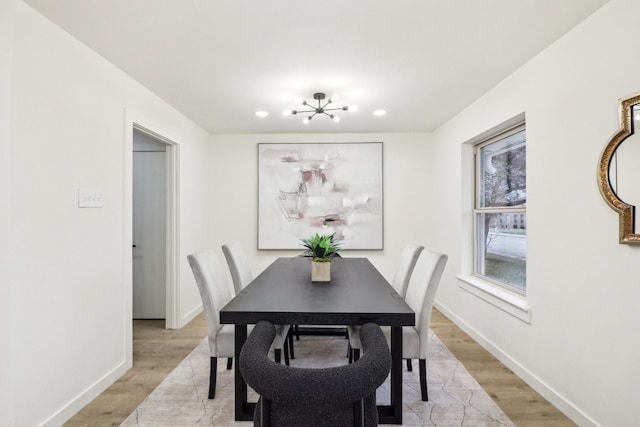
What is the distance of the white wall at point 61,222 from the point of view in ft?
5.62

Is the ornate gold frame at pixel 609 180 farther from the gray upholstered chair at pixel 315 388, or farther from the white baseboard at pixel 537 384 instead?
the gray upholstered chair at pixel 315 388

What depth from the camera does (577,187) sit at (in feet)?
6.61

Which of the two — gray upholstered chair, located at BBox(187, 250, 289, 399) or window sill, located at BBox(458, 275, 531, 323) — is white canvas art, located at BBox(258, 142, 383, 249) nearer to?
window sill, located at BBox(458, 275, 531, 323)

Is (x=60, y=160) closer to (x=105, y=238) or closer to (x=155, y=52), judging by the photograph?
(x=105, y=238)

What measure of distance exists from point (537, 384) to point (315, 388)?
2149 millimetres

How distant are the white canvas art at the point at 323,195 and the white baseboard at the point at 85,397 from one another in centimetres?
237

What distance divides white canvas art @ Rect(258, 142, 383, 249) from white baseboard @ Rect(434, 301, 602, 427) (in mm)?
1788

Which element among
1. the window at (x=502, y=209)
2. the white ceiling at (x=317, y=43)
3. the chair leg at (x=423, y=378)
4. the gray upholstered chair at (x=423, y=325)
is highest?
the white ceiling at (x=317, y=43)

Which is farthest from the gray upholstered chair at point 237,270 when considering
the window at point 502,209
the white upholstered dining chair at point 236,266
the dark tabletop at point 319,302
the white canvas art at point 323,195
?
the window at point 502,209

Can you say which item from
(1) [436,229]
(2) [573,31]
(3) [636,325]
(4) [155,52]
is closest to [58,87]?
(4) [155,52]

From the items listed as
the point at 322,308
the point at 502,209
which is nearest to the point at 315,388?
the point at 322,308

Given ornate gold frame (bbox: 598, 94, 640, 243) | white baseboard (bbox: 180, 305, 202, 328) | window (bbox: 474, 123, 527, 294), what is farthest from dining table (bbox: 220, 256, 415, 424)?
white baseboard (bbox: 180, 305, 202, 328)

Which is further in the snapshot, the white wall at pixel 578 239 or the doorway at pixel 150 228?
the doorway at pixel 150 228

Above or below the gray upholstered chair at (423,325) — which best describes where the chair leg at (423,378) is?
below
